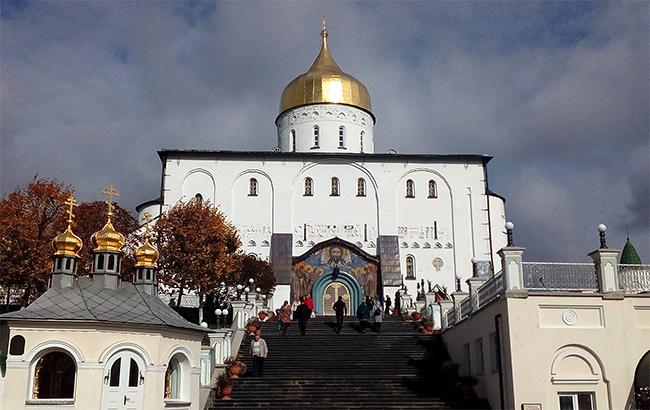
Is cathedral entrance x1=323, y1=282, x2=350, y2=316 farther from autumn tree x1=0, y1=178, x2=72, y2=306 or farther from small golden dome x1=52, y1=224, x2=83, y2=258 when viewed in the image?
small golden dome x1=52, y1=224, x2=83, y2=258

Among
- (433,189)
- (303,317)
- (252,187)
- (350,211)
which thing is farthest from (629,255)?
(303,317)

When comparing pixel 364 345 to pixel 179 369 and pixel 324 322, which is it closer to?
pixel 324 322

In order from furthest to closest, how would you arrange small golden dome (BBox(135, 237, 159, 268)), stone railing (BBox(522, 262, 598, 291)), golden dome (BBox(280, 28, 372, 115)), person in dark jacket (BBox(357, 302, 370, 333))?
golden dome (BBox(280, 28, 372, 115))
person in dark jacket (BBox(357, 302, 370, 333))
small golden dome (BBox(135, 237, 159, 268))
stone railing (BBox(522, 262, 598, 291))

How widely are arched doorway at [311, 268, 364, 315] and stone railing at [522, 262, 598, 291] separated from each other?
24.0m

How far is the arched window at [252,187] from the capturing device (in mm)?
44594

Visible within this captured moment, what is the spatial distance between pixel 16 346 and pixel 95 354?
1697mm

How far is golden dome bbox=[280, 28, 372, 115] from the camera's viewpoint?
49.3 m

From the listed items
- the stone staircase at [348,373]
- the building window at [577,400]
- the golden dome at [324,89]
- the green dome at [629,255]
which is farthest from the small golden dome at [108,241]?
the green dome at [629,255]

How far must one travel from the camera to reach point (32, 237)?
3241 cm

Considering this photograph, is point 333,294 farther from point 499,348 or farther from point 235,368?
point 499,348


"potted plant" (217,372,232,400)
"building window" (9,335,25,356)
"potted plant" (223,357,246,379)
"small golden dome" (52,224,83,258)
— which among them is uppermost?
"small golden dome" (52,224,83,258)

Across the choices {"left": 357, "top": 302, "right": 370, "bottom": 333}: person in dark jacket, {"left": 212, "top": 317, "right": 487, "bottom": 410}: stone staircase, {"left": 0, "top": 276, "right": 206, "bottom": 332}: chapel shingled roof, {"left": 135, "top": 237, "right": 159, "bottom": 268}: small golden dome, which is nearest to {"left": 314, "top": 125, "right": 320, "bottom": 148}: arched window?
{"left": 212, "top": 317, "right": 487, "bottom": 410}: stone staircase

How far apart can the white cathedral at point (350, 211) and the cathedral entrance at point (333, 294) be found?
0.06 meters

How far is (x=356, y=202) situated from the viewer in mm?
44562
